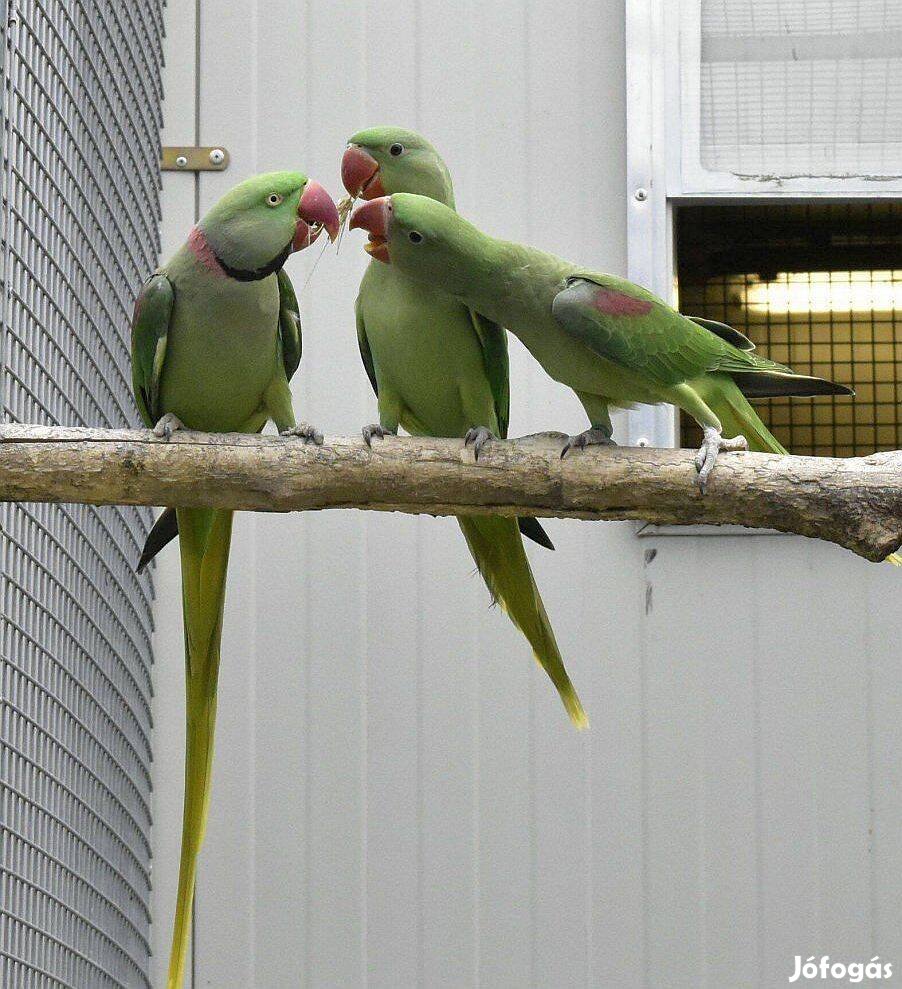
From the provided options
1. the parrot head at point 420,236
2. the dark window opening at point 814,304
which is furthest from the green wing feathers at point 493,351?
the dark window opening at point 814,304

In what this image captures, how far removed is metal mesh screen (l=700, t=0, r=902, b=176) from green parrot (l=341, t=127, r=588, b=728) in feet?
2.83

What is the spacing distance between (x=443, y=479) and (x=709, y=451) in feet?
1.10

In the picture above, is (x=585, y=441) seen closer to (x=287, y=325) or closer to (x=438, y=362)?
(x=438, y=362)

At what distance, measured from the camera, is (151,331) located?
186 centimetres

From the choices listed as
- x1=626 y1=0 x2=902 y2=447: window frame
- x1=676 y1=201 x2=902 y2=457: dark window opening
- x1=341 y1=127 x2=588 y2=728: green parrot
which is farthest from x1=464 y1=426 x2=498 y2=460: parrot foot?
x1=676 y1=201 x2=902 y2=457: dark window opening

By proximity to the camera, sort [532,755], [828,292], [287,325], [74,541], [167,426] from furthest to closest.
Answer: [828,292]
[532,755]
[74,541]
[287,325]
[167,426]

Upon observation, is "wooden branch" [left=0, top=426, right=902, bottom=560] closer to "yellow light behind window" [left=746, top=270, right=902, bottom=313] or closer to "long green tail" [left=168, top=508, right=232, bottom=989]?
"long green tail" [left=168, top=508, right=232, bottom=989]

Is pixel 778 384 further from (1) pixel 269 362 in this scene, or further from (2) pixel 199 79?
(2) pixel 199 79

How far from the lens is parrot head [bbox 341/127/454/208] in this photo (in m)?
1.96

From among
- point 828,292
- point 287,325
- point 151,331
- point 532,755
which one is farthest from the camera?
point 828,292

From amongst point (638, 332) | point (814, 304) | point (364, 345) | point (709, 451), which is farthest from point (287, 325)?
point (814, 304)

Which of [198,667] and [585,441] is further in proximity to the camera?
[198,667]

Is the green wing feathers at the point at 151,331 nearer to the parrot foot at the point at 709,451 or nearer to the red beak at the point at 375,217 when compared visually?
the red beak at the point at 375,217

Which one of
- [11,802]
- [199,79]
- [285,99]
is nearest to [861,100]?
[285,99]
